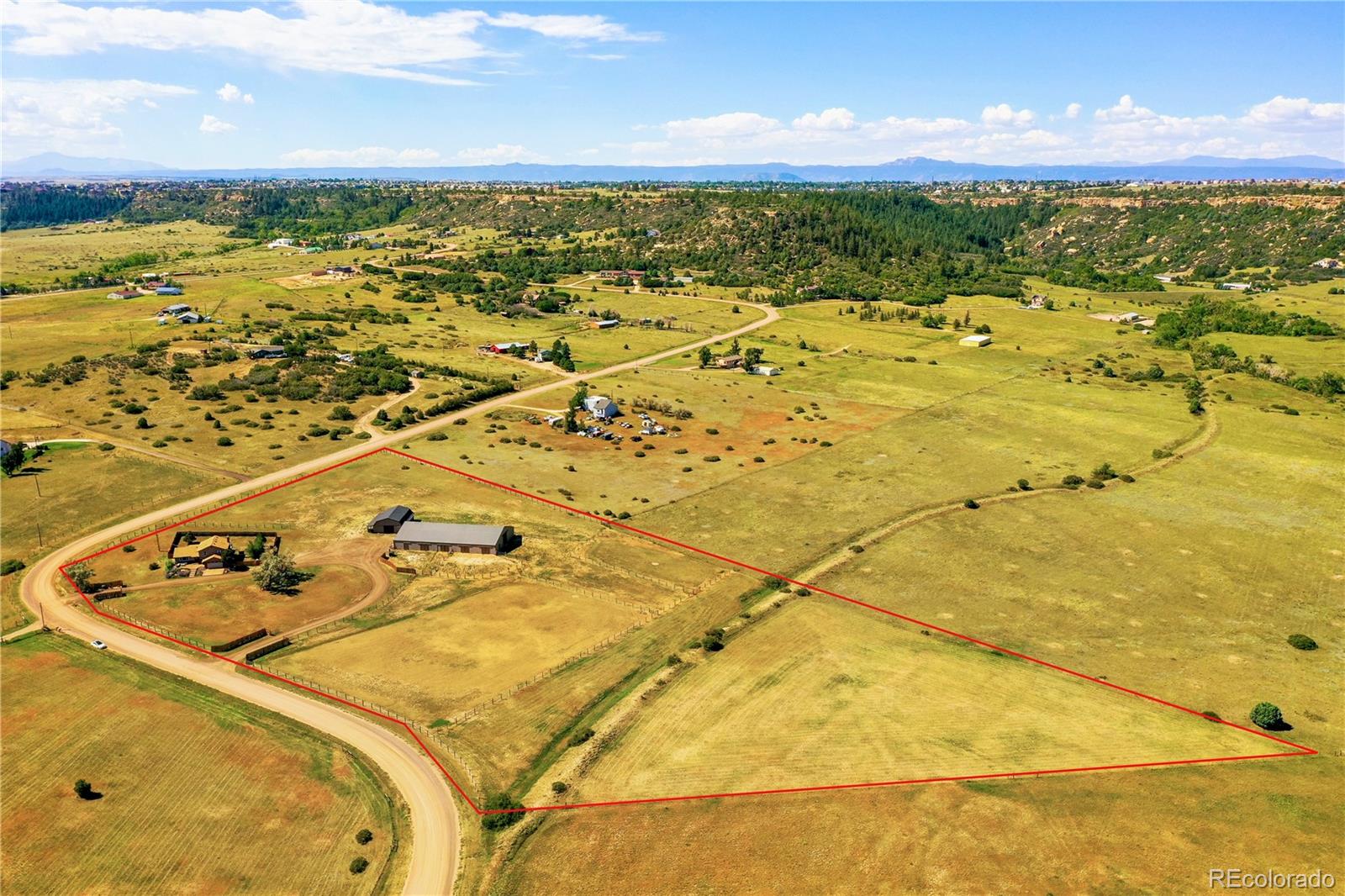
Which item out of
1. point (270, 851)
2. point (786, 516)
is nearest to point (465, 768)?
point (270, 851)

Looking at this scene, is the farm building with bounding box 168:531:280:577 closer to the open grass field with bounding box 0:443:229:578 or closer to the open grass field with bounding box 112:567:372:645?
the open grass field with bounding box 112:567:372:645

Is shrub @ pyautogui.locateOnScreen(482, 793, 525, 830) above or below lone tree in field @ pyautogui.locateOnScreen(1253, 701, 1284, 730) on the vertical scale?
below

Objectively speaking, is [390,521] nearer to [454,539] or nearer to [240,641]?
[454,539]

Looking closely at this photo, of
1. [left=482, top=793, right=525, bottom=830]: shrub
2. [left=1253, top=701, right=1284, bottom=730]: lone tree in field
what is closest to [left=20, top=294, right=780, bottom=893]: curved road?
[left=482, top=793, right=525, bottom=830]: shrub

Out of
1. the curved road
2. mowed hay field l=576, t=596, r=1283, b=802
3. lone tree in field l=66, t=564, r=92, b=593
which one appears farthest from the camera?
lone tree in field l=66, t=564, r=92, b=593

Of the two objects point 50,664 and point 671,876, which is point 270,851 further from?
point 50,664

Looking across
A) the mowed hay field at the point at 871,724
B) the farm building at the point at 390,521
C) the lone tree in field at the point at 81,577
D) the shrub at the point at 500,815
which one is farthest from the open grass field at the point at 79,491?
the mowed hay field at the point at 871,724

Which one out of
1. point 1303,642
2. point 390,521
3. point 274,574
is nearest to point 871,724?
point 1303,642
